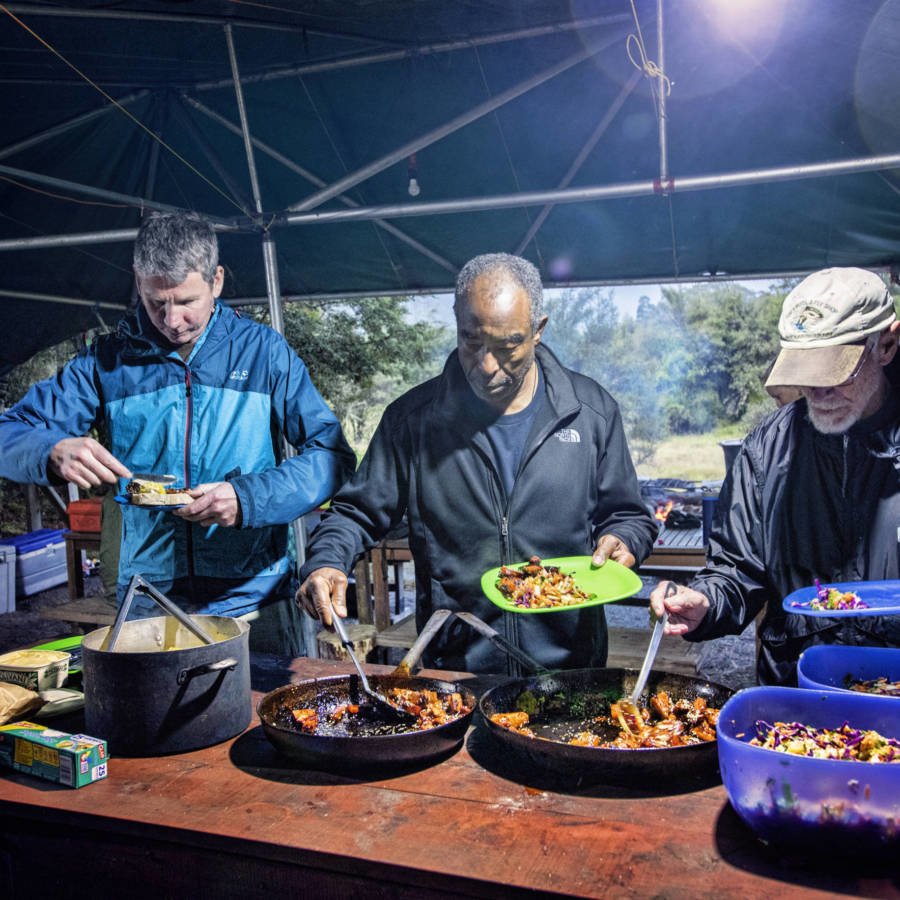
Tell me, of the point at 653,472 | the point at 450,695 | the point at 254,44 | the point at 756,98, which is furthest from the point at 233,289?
the point at 653,472

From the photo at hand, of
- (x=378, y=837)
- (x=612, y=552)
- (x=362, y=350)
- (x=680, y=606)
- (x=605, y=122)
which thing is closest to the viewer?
(x=378, y=837)

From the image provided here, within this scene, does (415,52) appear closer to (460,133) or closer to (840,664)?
(460,133)

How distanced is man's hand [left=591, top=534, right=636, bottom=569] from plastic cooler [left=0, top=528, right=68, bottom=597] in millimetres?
7139

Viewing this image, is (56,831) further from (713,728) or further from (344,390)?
(344,390)

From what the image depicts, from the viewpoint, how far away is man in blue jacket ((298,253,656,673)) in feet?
7.67

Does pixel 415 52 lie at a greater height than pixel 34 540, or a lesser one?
greater

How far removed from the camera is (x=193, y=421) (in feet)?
8.44

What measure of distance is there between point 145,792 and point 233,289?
21.1ft

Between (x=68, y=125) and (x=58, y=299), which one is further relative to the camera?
(x=58, y=299)

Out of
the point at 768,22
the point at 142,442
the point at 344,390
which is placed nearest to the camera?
the point at 142,442

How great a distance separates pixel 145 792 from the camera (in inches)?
60.3

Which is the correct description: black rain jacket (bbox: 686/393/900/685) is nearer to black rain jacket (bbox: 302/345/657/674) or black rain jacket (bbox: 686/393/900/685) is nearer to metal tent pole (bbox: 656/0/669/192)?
black rain jacket (bbox: 302/345/657/674)

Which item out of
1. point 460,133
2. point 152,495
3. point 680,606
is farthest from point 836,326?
point 460,133

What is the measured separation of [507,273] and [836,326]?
0.89 metres
